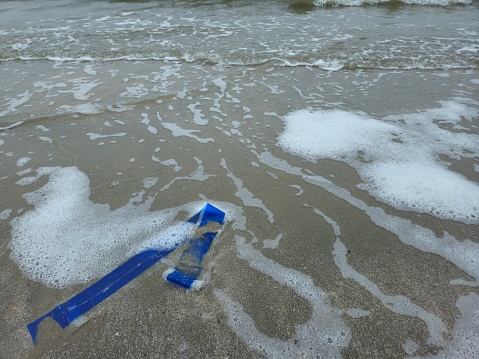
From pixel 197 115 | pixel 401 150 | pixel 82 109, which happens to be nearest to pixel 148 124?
pixel 197 115

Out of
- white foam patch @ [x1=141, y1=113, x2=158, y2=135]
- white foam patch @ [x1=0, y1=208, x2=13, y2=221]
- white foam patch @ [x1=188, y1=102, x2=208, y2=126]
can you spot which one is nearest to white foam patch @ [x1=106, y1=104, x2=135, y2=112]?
white foam patch @ [x1=141, y1=113, x2=158, y2=135]

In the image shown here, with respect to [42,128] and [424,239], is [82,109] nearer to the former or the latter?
[42,128]

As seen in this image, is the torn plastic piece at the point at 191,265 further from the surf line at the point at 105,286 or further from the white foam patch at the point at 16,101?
the white foam patch at the point at 16,101

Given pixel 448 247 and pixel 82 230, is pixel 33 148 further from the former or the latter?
pixel 448 247

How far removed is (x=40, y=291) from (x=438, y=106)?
5744mm

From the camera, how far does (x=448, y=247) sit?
2764 millimetres

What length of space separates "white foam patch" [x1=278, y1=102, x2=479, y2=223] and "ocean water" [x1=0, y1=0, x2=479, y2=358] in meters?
0.03

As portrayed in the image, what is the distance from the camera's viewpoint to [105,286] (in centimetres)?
246

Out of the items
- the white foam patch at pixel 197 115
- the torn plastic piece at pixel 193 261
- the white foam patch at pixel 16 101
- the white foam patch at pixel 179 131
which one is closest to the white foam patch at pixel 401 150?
the white foam patch at pixel 179 131

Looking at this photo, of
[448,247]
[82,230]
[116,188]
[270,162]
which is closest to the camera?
[448,247]

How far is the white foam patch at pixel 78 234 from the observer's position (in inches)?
103

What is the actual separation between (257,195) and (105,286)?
166cm

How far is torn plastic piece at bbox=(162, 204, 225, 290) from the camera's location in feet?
8.06

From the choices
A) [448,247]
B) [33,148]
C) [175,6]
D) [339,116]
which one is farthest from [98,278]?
[175,6]
